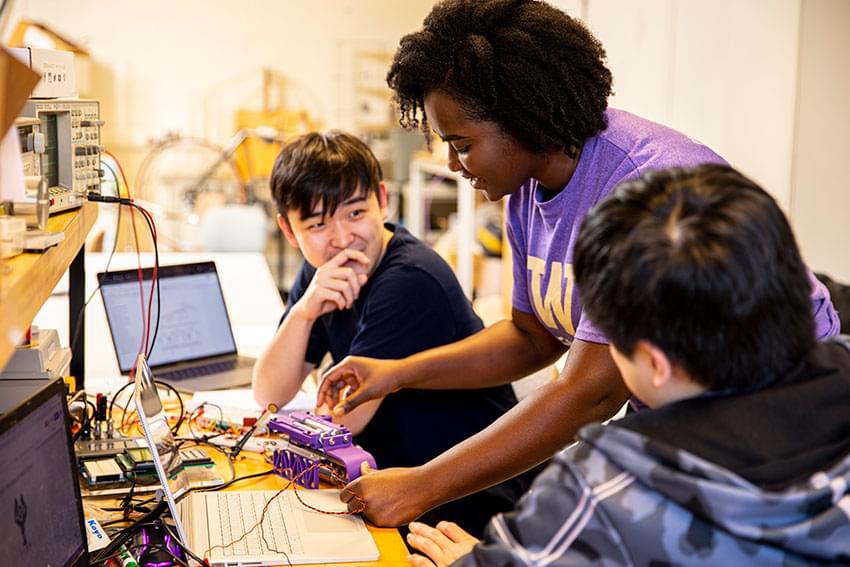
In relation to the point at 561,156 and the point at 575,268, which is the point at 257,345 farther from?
the point at 575,268

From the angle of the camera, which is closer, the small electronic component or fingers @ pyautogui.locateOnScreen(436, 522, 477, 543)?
fingers @ pyautogui.locateOnScreen(436, 522, 477, 543)

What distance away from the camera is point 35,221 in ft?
3.65

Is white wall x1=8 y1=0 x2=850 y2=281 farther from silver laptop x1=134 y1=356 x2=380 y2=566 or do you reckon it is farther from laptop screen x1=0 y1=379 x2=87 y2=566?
laptop screen x1=0 y1=379 x2=87 y2=566

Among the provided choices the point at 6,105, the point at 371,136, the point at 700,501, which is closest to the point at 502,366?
the point at 700,501

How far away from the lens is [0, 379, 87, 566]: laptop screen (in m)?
1.07

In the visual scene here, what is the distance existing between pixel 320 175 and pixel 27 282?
44.2 inches

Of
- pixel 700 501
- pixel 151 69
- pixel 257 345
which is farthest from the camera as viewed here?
pixel 151 69

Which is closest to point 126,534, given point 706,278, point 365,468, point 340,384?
point 365,468

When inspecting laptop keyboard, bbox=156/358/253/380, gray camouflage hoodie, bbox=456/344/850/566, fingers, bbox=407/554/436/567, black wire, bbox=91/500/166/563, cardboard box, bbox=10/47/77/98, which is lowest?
laptop keyboard, bbox=156/358/253/380

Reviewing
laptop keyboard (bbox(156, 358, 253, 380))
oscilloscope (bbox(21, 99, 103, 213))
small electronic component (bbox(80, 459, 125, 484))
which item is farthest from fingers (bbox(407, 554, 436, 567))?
laptop keyboard (bbox(156, 358, 253, 380))

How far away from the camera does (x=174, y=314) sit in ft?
8.39

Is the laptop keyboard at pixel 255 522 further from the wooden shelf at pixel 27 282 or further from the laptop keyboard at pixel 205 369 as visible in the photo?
the laptop keyboard at pixel 205 369

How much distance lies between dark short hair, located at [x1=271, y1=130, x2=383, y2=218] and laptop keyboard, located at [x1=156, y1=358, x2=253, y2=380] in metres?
0.56

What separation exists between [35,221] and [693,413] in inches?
29.3
